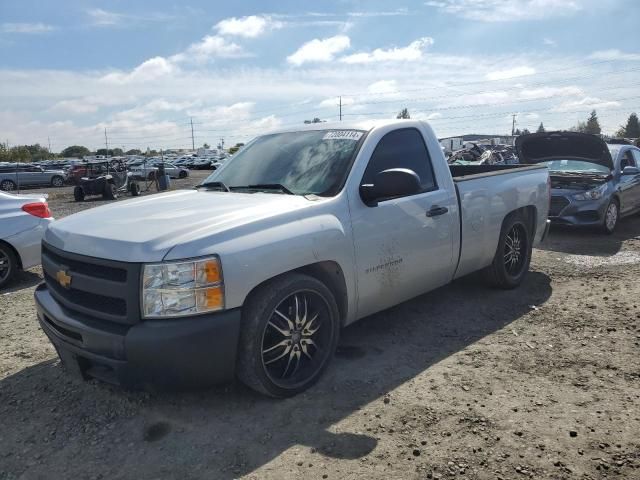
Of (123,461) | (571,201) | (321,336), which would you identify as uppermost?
(571,201)

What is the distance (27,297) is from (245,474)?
4515 mm

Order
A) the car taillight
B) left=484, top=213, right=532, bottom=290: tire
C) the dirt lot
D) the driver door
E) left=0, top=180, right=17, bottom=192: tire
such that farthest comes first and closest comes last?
left=0, top=180, right=17, bottom=192: tire
the car taillight
left=484, top=213, right=532, bottom=290: tire
the driver door
the dirt lot

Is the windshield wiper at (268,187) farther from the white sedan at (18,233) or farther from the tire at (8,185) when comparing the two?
the tire at (8,185)

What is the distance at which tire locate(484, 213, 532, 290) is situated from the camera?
18.1 feet

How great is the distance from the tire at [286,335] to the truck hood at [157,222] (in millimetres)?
493

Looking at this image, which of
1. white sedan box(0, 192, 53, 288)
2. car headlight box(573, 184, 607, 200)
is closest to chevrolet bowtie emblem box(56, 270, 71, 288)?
white sedan box(0, 192, 53, 288)

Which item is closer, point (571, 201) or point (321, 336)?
point (321, 336)

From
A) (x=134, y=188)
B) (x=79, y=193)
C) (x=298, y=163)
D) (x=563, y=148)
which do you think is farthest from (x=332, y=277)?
(x=134, y=188)

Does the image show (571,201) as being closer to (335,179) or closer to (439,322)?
(439,322)

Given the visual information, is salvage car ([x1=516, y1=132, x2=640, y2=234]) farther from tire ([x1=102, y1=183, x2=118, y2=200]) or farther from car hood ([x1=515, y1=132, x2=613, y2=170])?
tire ([x1=102, y1=183, x2=118, y2=200])

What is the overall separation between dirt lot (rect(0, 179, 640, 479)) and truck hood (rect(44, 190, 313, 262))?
109 cm

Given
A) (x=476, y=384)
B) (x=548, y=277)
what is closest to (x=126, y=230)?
(x=476, y=384)

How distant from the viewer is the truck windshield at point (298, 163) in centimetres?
388

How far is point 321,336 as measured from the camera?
365cm
